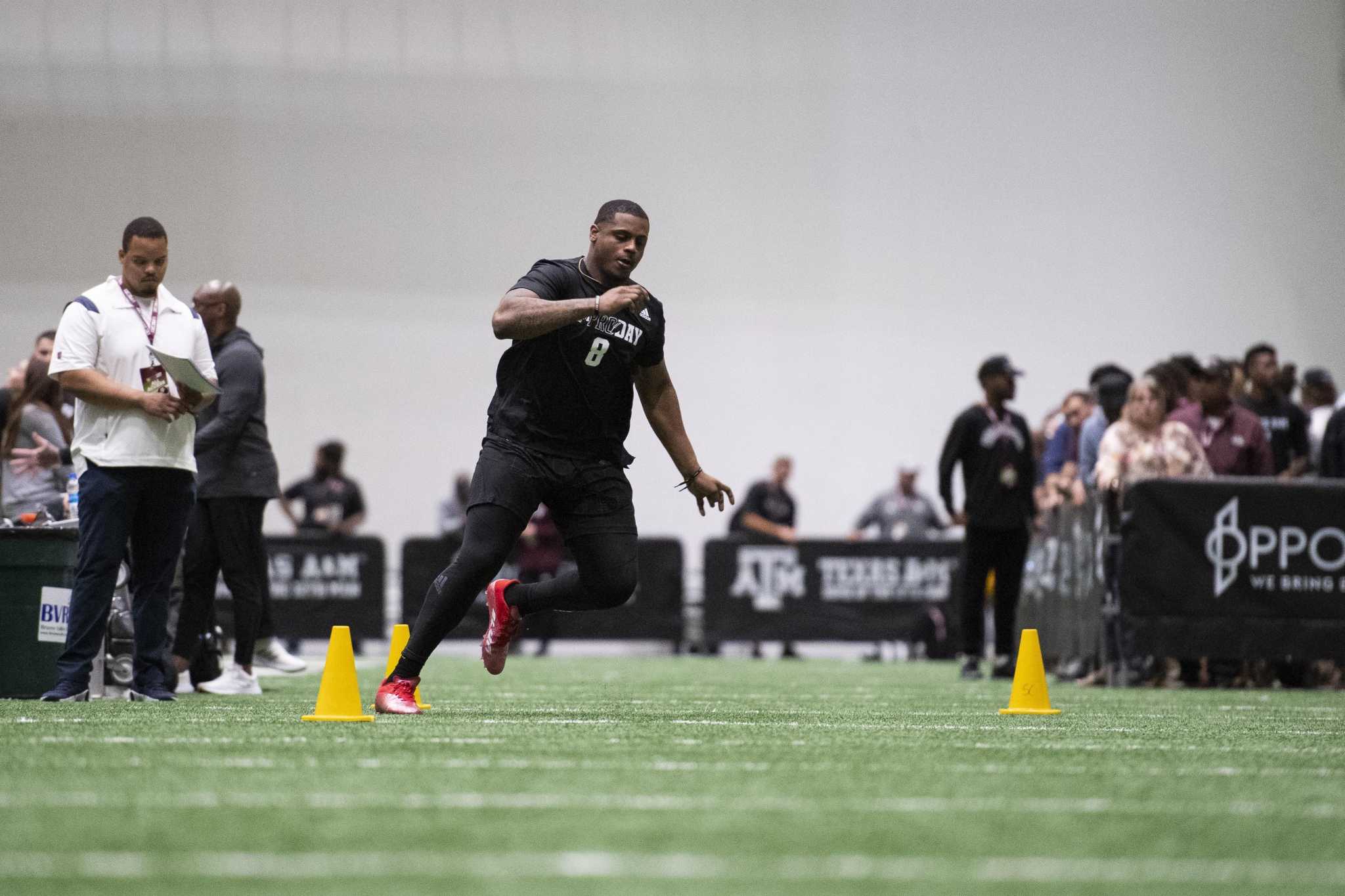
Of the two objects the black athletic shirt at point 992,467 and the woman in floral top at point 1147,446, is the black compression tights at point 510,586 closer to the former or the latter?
the woman in floral top at point 1147,446

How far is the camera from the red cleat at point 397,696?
607 centimetres

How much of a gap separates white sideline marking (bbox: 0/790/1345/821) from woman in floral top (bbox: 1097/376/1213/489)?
22.8 ft

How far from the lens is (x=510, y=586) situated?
6.36 m

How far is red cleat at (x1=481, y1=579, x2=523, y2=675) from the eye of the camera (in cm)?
629

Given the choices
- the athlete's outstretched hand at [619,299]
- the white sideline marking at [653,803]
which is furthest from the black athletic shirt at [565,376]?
the white sideline marking at [653,803]

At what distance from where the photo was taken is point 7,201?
18891 millimetres

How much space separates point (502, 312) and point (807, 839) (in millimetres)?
2884

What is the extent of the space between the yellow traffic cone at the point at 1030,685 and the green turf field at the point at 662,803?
24cm

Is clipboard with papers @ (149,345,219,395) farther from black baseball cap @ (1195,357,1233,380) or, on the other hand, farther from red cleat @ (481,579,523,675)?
black baseball cap @ (1195,357,1233,380)

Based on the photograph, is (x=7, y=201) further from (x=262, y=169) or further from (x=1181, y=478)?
(x=1181, y=478)

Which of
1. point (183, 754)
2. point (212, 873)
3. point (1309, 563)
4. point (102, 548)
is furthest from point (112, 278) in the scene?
point (1309, 563)

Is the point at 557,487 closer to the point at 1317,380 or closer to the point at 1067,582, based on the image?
the point at 1067,582

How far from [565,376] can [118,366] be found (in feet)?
6.31

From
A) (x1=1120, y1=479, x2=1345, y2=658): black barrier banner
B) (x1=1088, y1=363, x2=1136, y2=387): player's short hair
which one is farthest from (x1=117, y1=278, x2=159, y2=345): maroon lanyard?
(x1=1088, y1=363, x2=1136, y2=387): player's short hair
